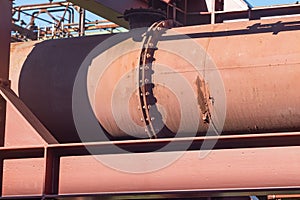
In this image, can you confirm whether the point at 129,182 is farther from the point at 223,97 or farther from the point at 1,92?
the point at 1,92

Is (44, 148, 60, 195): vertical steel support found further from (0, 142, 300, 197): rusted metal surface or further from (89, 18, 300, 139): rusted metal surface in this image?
(89, 18, 300, 139): rusted metal surface

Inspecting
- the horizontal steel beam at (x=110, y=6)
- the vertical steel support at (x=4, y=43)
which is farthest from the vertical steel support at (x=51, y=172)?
the horizontal steel beam at (x=110, y=6)

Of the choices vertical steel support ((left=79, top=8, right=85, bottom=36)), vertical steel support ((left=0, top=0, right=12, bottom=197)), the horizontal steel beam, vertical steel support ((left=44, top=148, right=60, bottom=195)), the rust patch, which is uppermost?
vertical steel support ((left=79, top=8, right=85, bottom=36))

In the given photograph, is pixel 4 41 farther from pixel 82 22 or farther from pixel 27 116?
pixel 82 22

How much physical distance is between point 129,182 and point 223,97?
3.52 ft

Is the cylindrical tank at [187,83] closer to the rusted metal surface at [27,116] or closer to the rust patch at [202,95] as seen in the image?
the rust patch at [202,95]

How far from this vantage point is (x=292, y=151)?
4.49 m

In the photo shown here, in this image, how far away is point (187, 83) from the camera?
5.30 meters

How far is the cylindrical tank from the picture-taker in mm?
5094

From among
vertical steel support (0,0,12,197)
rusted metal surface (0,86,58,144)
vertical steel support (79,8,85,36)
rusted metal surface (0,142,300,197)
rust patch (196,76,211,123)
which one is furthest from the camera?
vertical steel support (79,8,85,36)

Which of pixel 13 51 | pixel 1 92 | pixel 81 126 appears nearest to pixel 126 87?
pixel 81 126

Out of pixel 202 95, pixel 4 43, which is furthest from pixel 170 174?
pixel 4 43

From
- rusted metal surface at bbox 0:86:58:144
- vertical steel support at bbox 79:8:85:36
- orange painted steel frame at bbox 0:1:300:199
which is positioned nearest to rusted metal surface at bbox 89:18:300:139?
orange painted steel frame at bbox 0:1:300:199

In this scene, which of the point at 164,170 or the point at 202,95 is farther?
the point at 202,95
